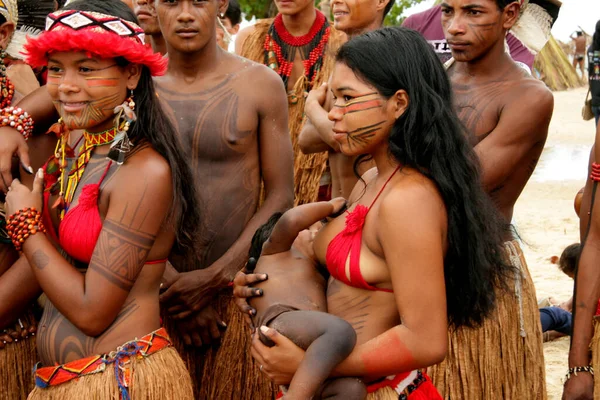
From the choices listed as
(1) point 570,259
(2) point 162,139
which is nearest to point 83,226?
(2) point 162,139

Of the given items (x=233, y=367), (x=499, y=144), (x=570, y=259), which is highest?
(x=499, y=144)

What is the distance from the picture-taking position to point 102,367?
9.35 ft

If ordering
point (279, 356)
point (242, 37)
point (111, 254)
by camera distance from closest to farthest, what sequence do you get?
point (279, 356)
point (111, 254)
point (242, 37)

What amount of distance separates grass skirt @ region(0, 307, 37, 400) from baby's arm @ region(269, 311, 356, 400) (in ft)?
4.64

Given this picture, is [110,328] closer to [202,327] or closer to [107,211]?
[107,211]

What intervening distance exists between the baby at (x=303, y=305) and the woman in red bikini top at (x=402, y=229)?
50mm

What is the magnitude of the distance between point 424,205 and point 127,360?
1.19 m

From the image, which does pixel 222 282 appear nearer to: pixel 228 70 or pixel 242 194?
pixel 242 194

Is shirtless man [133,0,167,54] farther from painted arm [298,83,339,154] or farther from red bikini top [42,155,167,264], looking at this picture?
red bikini top [42,155,167,264]

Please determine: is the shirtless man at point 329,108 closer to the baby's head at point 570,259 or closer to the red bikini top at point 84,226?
the red bikini top at point 84,226

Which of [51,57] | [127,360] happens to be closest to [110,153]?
[51,57]

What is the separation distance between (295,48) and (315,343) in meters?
3.48

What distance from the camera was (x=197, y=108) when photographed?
372cm

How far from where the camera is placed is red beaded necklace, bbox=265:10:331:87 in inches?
217
